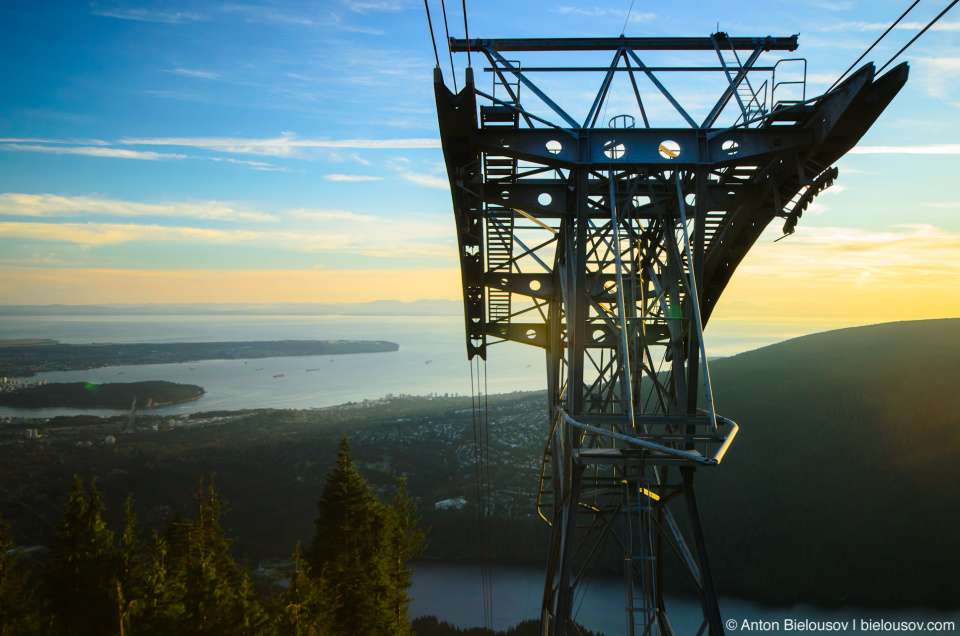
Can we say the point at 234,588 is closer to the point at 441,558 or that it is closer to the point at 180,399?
the point at 441,558

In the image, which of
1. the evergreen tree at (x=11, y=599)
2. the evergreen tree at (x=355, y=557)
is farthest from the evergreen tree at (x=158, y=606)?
the evergreen tree at (x=355, y=557)

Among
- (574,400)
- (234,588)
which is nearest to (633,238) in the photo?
(574,400)

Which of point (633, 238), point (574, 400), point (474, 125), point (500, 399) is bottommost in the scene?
point (500, 399)

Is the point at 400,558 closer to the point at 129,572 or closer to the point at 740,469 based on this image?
the point at 129,572

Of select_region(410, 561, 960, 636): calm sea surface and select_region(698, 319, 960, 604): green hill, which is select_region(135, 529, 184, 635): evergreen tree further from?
select_region(698, 319, 960, 604): green hill

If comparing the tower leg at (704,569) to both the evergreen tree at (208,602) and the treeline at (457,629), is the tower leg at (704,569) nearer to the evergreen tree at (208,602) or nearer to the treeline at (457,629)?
the evergreen tree at (208,602)

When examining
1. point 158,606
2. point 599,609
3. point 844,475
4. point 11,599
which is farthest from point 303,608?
point 844,475
